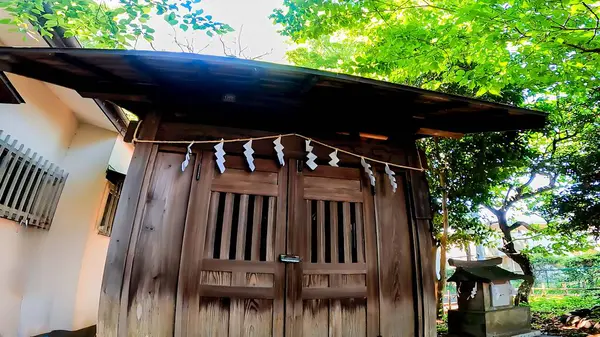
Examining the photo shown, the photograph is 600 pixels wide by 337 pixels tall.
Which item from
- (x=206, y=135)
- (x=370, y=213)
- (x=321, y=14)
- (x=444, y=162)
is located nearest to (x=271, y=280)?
(x=370, y=213)

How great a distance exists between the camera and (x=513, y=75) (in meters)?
6.06

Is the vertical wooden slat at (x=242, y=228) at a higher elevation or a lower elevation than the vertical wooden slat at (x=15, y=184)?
lower

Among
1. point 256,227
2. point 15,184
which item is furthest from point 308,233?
point 15,184

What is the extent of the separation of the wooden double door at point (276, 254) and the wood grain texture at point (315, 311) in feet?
0.04

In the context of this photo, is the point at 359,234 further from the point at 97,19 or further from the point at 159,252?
the point at 97,19

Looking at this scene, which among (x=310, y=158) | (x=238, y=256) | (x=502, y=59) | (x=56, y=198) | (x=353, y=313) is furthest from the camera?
(x=56, y=198)

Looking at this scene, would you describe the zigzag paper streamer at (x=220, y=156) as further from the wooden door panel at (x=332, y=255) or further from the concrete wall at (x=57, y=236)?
the concrete wall at (x=57, y=236)

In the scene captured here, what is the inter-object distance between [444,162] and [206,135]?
7.82m

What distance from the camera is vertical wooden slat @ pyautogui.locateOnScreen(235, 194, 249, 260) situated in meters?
3.79

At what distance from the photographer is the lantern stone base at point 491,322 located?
666 centimetres

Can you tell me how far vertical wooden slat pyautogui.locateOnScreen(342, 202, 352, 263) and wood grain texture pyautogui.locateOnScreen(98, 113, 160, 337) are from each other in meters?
2.54

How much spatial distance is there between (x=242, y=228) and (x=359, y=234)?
1.55 metres

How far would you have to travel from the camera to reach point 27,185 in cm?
575

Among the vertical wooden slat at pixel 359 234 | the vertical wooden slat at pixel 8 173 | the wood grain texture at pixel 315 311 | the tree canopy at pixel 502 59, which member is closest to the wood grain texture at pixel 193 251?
the wood grain texture at pixel 315 311
